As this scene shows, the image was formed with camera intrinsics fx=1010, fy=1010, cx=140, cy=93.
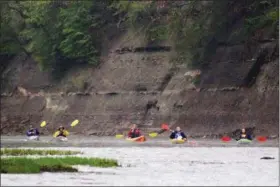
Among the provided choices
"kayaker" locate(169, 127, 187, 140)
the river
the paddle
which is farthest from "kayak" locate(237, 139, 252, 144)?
the paddle

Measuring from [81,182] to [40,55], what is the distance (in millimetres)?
46218

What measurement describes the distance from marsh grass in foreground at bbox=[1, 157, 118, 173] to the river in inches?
21.3

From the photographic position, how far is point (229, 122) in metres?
58.9

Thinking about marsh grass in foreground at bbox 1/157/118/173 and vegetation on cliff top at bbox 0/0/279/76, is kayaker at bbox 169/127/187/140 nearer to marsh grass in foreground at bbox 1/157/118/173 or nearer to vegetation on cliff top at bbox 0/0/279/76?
vegetation on cliff top at bbox 0/0/279/76

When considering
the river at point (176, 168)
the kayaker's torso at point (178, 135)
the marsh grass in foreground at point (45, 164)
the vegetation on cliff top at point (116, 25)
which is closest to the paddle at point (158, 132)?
the vegetation on cliff top at point (116, 25)

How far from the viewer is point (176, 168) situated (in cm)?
3525

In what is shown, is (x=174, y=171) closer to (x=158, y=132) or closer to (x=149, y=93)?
(x=158, y=132)

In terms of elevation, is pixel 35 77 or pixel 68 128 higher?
pixel 35 77

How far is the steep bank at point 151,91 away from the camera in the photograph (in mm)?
59062

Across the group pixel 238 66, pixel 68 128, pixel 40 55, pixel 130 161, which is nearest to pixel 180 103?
pixel 238 66

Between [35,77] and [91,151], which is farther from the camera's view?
[35,77]

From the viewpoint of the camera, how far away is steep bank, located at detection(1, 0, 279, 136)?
59062 mm

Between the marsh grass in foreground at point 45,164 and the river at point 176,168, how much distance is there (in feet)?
1.77

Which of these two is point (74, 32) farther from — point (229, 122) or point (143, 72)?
point (229, 122)
